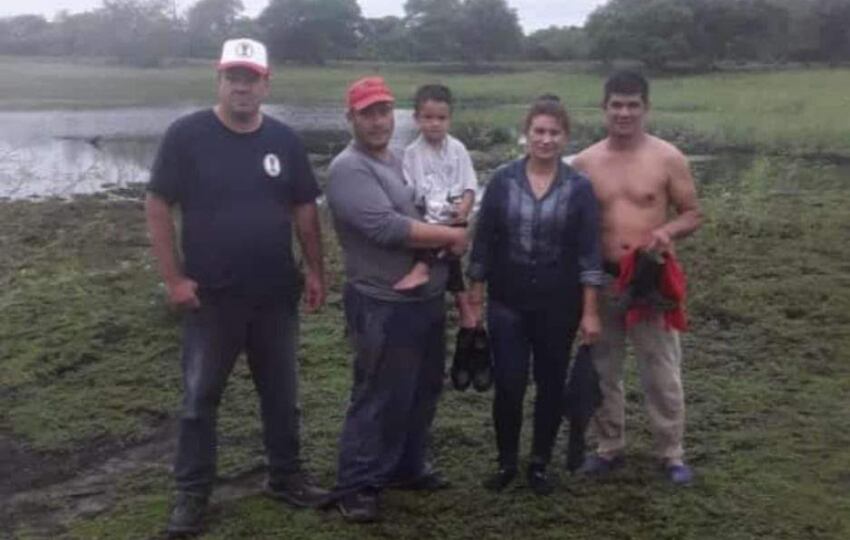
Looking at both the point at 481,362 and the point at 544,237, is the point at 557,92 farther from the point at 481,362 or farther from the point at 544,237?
the point at 544,237

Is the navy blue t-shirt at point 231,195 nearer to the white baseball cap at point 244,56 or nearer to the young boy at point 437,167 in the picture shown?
the white baseball cap at point 244,56

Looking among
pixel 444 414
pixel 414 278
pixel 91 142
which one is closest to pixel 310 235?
pixel 414 278

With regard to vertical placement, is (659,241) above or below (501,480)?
above

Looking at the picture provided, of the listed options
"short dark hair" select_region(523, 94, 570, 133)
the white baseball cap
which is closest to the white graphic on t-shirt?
the white baseball cap

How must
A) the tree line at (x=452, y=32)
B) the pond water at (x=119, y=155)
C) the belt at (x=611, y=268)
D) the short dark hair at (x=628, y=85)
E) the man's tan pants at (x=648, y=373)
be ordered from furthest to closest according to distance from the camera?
the tree line at (x=452, y=32) → the pond water at (x=119, y=155) → the man's tan pants at (x=648, y=373) → the belt at (x=611, y=268) → the short dark hair at (x=628, y=85)

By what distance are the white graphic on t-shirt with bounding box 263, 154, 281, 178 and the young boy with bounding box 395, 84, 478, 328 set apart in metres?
0.49

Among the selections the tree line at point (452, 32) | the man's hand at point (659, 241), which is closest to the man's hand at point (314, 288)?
the man's hand at point (659, 241)

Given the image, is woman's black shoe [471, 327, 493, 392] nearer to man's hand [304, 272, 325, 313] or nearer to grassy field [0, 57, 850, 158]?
man's hand [304, 272, 325, 313]

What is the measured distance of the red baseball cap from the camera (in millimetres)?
4621

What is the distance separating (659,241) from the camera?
5004 mm

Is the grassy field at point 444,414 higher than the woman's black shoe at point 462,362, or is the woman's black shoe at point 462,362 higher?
the woman's black shoe at point 462,362

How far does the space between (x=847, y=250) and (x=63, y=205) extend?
9515 mm

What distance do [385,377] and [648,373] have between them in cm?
119

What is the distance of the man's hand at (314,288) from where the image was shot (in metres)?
4.98
